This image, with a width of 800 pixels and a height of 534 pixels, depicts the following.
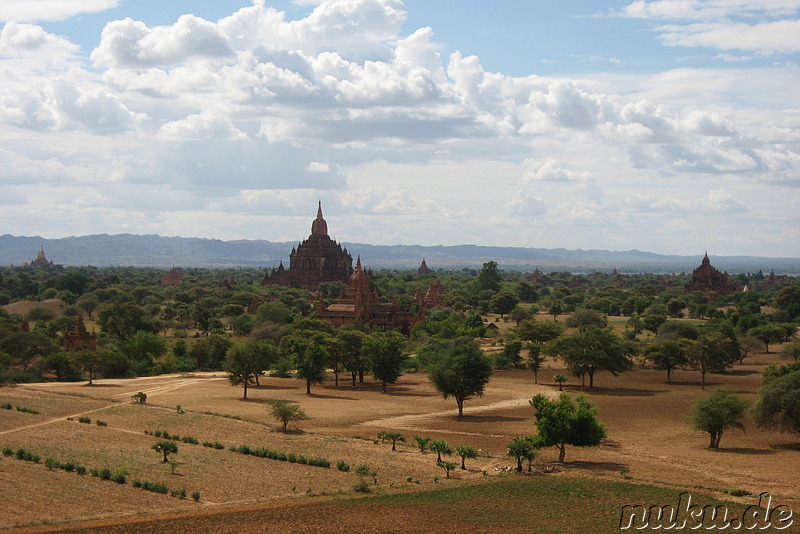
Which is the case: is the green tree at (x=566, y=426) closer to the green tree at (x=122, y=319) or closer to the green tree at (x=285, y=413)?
the green tree at (x=285, y=413)

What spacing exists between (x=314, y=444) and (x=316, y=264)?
10911cm

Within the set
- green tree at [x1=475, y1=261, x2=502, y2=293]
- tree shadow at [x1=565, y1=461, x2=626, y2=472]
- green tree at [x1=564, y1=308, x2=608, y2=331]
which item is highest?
green tree at [x1=475, y1=261, x2=502, y2=293]

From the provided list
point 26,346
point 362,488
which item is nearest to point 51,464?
point 362,488

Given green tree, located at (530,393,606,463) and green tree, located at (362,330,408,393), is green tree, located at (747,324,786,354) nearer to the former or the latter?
Result: green tree, located at (362,330,408,393)

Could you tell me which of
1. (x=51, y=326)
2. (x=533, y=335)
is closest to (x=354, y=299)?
(x=533, y=335)

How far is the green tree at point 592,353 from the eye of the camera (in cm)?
5834

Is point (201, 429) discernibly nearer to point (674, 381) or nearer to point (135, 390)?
point (135, 390)

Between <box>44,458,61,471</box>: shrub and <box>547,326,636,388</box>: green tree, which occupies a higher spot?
<box>547,326,636,388</box>: green tree

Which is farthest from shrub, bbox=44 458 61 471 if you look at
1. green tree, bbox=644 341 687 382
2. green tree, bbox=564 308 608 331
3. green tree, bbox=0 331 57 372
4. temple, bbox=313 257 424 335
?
green tree, bbox=564 308 608 331

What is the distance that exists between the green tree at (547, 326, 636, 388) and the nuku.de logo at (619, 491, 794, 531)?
2974cm

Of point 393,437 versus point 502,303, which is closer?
point 393,437

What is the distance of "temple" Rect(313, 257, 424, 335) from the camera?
9056cm

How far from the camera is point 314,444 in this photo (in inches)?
1532

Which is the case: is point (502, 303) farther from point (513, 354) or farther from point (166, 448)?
point (166, 448)
